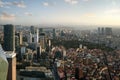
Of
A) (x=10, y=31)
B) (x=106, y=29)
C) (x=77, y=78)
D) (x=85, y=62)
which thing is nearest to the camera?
(x=77, y=78)

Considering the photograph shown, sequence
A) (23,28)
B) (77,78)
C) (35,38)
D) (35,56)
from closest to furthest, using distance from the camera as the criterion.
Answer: (77,78), (35,56), (35,38), (23,28)

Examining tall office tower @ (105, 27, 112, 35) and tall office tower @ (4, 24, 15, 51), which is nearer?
tall office tower @ (4, 24, 15, 51)

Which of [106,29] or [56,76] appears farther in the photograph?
[106,29]

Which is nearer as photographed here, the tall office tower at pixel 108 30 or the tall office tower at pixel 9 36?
the tall office tower at pixel 9 36

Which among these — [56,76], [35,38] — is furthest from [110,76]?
[35,38]

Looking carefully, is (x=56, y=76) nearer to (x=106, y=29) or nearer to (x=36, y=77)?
(x=36, y=77)

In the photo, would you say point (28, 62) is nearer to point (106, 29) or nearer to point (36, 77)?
point (36, 77)

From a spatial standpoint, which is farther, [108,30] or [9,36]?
[108,30]

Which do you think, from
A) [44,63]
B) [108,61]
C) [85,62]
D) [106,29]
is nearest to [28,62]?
[44,63]

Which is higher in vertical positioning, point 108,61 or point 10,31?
point 10,31
